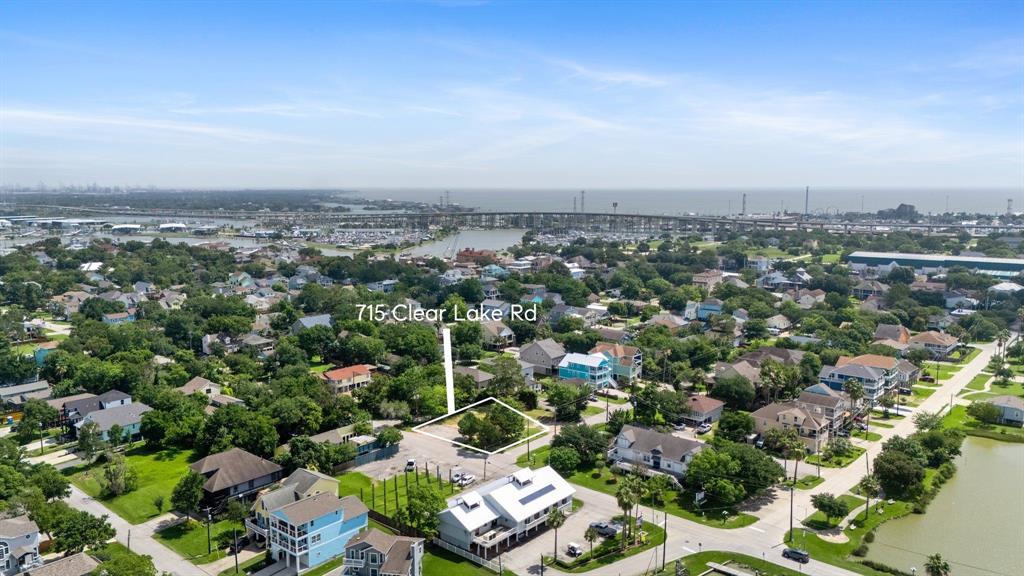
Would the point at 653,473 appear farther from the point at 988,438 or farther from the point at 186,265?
the point at 186,265

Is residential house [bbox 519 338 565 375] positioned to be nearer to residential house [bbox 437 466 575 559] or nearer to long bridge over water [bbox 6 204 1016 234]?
residential house [bbox 437 466 575 559]

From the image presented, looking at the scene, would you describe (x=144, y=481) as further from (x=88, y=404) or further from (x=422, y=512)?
(x=422, y=512)

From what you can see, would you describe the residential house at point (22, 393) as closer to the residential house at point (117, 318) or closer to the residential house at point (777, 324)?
the residential house at point (117, 318)

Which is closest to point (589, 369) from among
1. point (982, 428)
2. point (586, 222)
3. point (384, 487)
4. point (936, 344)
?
point (384, 487)

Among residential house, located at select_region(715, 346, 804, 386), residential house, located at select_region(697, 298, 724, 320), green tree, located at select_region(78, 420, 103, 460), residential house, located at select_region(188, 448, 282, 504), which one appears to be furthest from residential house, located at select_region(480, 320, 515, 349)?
green tree, located at select_region(78, 420, 103, 460)

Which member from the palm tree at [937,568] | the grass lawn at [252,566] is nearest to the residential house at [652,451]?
the palm tree at [937,568]

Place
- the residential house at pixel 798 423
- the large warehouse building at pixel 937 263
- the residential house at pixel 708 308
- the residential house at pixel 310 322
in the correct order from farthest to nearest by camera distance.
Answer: the large warehouse building at pixel 937 263, the residential house at pixel 708 308, the residential house at pixel 310 322, the residential house at pixel 798 423
